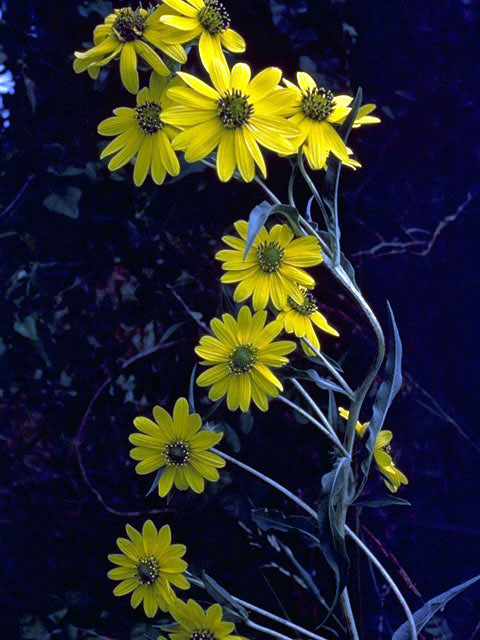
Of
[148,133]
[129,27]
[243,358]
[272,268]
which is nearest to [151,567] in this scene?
[243,358]

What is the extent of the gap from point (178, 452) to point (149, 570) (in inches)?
7.5

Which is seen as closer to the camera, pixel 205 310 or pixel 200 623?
pixel 200 623

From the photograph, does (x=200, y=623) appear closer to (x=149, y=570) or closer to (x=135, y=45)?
(x=149, y=570)

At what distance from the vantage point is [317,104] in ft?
2.86

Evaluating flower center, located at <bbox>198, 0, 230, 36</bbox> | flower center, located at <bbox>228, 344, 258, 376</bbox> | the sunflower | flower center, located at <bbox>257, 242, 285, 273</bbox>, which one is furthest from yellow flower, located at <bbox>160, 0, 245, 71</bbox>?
the sunflower

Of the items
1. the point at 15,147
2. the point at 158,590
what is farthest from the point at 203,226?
the point at 158,590

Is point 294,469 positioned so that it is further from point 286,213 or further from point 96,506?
point 286,213

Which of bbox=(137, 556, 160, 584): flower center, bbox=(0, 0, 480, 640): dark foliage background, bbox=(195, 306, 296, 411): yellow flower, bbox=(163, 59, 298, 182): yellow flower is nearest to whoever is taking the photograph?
bbox=(163, 59, 298, 182): yellow flower

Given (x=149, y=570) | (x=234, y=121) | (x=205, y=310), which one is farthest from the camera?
(x=205, y=310)

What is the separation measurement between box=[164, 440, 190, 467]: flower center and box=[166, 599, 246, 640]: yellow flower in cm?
18

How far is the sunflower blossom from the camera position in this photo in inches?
33.2

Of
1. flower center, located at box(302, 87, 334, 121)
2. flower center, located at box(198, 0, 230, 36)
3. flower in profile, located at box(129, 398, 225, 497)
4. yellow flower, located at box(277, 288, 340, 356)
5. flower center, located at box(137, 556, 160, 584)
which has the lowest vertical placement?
flower center, located at box(137, 556, 160, 584)

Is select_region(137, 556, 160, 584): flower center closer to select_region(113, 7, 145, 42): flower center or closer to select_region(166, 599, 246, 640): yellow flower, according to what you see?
select_region(166, 599, 246, 640): yellow flower

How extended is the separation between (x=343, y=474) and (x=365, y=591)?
1.92ft
